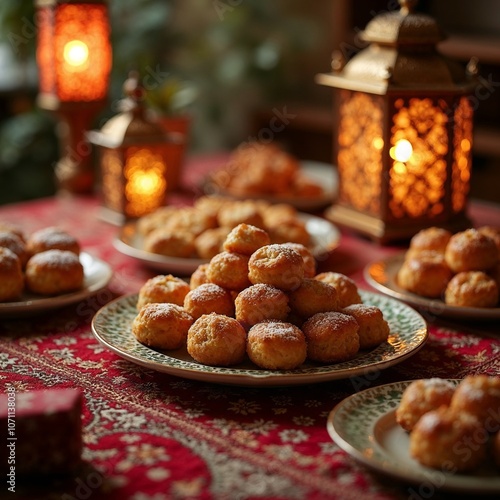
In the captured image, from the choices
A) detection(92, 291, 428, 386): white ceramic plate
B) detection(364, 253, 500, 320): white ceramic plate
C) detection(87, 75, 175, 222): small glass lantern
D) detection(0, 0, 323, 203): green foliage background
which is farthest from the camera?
detection(0, 0, 323, 203): green foliage background

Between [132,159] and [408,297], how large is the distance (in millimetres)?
930

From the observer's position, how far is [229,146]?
435 centimetres

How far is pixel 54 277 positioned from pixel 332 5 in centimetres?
272

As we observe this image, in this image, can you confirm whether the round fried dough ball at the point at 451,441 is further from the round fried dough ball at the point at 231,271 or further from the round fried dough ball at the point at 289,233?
the round fried dough ball at the point at 289,233

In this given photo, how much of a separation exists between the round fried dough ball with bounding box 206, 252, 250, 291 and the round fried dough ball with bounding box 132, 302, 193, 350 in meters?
0.08

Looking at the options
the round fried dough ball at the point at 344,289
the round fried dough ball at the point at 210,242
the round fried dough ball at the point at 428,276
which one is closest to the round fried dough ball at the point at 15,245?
the round fried dough ball at the point at 210,242

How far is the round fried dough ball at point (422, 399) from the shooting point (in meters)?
1.07

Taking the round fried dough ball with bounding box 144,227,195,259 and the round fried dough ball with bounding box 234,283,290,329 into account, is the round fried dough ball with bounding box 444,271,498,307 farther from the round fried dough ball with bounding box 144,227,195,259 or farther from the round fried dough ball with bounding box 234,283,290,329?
the round fried dough ball with bounding box 144,227,195,259

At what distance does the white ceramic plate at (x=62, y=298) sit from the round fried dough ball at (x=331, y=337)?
53 cm

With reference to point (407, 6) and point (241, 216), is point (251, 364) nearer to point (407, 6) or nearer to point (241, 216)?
point (241, 216)

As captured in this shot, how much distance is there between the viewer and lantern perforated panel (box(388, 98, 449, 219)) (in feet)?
6.47

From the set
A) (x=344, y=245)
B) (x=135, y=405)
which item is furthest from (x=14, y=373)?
(x=344, y=245)

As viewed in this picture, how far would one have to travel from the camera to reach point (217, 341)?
127cm

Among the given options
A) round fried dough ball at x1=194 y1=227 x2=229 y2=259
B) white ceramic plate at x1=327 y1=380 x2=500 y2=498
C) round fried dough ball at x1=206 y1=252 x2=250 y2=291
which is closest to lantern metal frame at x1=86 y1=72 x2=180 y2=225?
round fried dough ball at x1=194 y1=227 x2=229 y2=259
